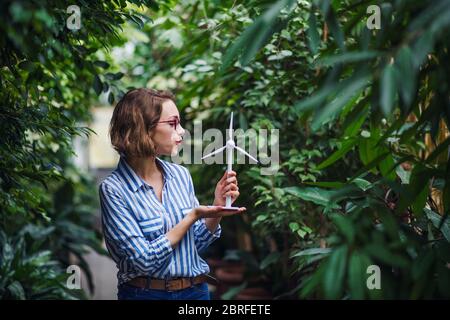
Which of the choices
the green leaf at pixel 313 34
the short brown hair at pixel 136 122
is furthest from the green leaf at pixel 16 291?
the green leaf at pixel 313 34

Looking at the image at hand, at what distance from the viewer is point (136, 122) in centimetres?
194

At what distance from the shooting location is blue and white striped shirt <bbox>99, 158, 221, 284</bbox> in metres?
1.81

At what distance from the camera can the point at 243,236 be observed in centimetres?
421

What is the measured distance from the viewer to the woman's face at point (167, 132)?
1948 millimetres

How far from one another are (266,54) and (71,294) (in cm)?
171

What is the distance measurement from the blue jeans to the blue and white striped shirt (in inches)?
1.4

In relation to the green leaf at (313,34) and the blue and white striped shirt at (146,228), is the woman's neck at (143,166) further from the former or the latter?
the green leaf at (313,34)

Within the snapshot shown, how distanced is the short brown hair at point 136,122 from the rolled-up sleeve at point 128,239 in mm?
150

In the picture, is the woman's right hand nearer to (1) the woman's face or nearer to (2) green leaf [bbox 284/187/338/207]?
(1) the woman's face

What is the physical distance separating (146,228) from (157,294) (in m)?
0.20

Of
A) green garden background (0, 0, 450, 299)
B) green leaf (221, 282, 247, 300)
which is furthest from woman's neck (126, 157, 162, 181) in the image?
green leaf (221, 282, 247, 300)

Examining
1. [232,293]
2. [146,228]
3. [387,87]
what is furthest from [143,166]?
[232,293]

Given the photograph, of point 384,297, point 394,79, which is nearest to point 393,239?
point 384,297
